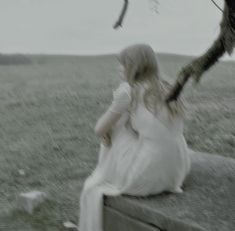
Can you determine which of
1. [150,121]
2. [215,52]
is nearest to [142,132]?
[150,121]

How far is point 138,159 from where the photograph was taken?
Answer: 5.25 m

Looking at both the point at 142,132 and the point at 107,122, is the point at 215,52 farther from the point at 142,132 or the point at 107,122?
the point at 107,122

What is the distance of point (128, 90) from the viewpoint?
5.23 meters

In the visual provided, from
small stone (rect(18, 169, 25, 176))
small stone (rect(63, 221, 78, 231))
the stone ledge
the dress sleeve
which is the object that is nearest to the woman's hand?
the dress sleeve

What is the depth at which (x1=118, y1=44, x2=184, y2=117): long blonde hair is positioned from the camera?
17.0ft

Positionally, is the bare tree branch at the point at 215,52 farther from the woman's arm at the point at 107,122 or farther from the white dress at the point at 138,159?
the woman's arm at the point at 107,122

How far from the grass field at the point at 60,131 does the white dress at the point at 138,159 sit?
980 millimetres

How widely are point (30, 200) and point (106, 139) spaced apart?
153 cm

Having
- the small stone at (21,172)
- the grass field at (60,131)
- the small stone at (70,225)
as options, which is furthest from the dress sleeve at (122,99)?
the small stone at (21,172)

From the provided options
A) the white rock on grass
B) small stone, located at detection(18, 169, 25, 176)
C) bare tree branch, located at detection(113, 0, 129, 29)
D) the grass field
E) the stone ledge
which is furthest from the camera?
small stone, located at detection(18, 169, 25, 176)

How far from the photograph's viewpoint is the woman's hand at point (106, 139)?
538 cm

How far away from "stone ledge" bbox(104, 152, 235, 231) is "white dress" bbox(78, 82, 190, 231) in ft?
0.25

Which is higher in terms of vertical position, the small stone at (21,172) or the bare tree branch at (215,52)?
the bare tree branch at (215,52)

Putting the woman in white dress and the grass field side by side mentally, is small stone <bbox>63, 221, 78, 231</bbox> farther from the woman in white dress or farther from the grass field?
the woman in white dress
